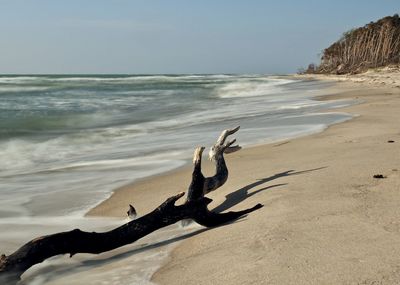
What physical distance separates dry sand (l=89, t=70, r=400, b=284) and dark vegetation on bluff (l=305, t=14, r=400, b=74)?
149ft

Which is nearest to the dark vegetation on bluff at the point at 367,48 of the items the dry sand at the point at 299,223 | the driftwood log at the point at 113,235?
A: the dry sand at the point at 299,223

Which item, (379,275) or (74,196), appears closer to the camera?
(379,275)

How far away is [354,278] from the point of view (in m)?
2.27

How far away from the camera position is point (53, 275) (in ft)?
10.0

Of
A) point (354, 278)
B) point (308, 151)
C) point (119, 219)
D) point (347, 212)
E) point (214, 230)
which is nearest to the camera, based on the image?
point (354, 278)

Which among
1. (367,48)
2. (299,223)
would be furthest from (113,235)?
(367,48)

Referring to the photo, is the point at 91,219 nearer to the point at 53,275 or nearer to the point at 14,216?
the point at 14,216

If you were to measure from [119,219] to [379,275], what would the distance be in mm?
2723

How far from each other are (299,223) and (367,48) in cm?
5617

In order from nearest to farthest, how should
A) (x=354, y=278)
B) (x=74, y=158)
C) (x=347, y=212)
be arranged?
(x=354, y=278) → (x=347, y=212) → (x=74, y=158)

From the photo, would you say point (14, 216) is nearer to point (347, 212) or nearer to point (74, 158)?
point (347, 212)

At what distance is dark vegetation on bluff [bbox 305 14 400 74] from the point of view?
49.8 meters

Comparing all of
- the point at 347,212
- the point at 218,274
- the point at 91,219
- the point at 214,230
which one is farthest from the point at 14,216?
the point at 347,212

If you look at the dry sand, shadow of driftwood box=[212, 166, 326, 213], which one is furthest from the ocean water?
shadow of driftwood box=[212, 166, 326, 213]
